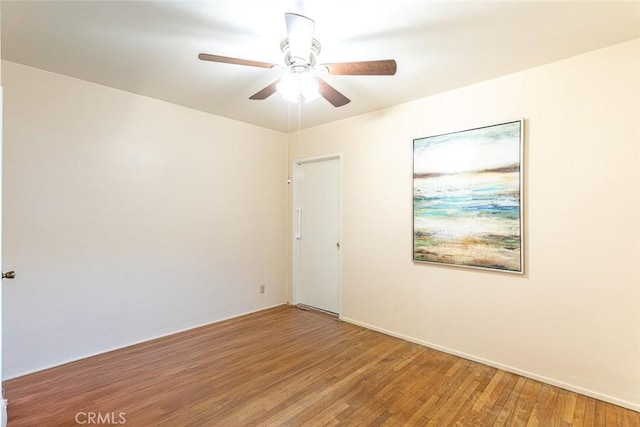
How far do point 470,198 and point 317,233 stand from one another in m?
2.08

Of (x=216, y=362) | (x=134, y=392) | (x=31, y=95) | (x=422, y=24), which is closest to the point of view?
(x=422, y=24)

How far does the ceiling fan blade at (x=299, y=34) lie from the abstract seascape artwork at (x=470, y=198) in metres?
1.72

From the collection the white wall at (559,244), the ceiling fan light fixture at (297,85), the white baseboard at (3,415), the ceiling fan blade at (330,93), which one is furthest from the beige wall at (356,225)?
the ceiling fan light fixture at (297,85)

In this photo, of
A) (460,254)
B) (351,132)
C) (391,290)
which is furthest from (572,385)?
(351,132)

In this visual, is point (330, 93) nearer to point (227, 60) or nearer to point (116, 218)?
point (227, 60)

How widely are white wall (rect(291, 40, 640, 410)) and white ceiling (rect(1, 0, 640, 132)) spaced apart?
250 mm

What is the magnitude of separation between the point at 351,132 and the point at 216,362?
284 cm

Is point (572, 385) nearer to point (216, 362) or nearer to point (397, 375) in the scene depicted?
point (397, 375)

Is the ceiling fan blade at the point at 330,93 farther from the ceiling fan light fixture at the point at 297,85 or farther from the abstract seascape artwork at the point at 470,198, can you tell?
the abstract seascape artwork at the point at 470,198

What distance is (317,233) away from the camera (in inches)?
168

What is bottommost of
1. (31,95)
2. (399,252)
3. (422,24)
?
(399,252)

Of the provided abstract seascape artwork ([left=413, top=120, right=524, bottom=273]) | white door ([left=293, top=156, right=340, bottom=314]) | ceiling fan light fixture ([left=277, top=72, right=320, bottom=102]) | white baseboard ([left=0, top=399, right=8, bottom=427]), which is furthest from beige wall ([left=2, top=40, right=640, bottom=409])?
ceiling fan light fixture ([left=277, top=72, right=320, bottom=102])

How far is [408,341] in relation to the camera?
3207 millimetres

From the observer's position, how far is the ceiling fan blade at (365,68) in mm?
1811
